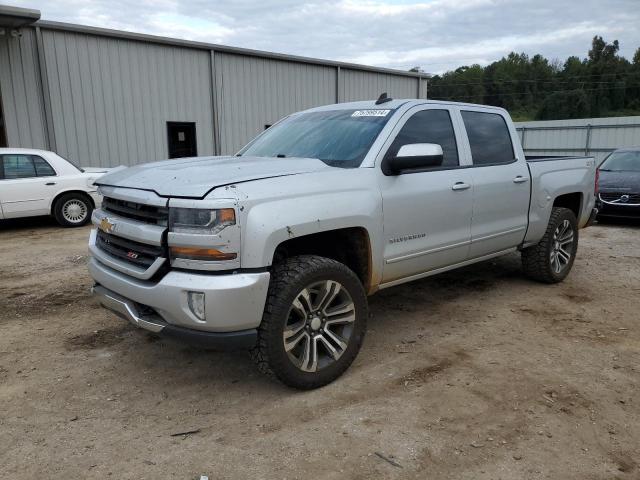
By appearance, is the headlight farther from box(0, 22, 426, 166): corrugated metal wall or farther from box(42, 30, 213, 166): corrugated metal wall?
box(42, 30, 213, 166): corrugated metal wall

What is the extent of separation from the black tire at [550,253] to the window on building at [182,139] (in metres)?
11.4

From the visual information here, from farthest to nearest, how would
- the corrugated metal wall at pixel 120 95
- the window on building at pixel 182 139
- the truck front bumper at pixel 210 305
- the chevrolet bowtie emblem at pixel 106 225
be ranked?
1. the window on building at pixel 182 139
2. the corrugated metal wall at pixel 120 95
3. the chevrolet bowtie emblem at pixel 106 225
4. the truck front bumper at pixel 210 305

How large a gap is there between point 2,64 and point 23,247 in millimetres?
6045

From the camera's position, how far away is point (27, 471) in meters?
2.58

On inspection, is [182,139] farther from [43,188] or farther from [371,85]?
[371,85]

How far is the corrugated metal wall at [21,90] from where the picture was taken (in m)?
11.8

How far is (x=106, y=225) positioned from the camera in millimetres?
3506

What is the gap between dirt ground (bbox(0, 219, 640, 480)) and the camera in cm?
265

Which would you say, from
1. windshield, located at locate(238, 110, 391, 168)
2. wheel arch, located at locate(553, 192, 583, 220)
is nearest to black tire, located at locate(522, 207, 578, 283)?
wheel arch, located at locate(553, 192, 583, 220)

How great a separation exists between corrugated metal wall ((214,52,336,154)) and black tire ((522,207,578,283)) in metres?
11.4

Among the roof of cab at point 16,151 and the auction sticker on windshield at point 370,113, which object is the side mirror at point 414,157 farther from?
the roof of cab at point 16,151

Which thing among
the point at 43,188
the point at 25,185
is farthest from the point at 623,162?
the point at 25,185

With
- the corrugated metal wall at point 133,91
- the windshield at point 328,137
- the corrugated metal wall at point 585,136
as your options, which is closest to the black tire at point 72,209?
the corrugated metal wall at point 133,91

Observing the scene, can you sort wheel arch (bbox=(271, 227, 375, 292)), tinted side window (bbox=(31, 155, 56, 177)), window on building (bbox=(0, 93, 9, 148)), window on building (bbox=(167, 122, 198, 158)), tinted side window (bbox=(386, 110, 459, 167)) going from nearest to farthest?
1. wheel arch (bbox=(271, 227, 375, 292))
2. tinted side window (bbox=(386, 110, 459, 167))
3. tinted side window (bbox=(31, 155, 56, 177))
4. window on building (bbox=(0, 93, 9, 148))
5. window on building (bbox=(167, 122, 198, 158))
